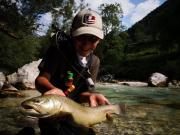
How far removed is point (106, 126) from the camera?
36.0 ft

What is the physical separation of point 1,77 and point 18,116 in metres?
14.8

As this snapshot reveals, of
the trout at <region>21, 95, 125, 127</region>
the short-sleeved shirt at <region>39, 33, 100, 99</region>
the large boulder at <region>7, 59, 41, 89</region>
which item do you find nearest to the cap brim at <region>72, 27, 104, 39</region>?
the short-sleeved shirt at <region>39, 33, 100, 99</region>

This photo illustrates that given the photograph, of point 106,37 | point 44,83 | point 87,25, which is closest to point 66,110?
point 44,83

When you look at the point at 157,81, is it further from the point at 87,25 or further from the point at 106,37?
the point at 106,37

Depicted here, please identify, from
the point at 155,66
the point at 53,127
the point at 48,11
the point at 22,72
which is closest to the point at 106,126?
the point at 53,127

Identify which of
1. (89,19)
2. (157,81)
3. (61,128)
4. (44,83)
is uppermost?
(157,81)

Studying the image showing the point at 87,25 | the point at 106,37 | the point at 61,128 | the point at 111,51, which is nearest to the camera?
the point at 61,128

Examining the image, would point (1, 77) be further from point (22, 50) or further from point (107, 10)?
point (107, 10)

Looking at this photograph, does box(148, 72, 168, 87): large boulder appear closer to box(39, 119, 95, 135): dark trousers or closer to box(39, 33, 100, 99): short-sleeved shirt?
box(39, 33, 100, 99): short-sleeved shirt

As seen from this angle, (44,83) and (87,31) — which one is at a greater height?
(87,31)

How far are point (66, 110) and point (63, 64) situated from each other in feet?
4.37

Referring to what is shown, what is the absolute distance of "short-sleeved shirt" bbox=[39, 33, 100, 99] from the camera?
217 inches

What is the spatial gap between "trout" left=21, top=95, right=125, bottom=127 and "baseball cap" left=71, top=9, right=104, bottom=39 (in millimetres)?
1052

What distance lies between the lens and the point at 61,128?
199 inches
